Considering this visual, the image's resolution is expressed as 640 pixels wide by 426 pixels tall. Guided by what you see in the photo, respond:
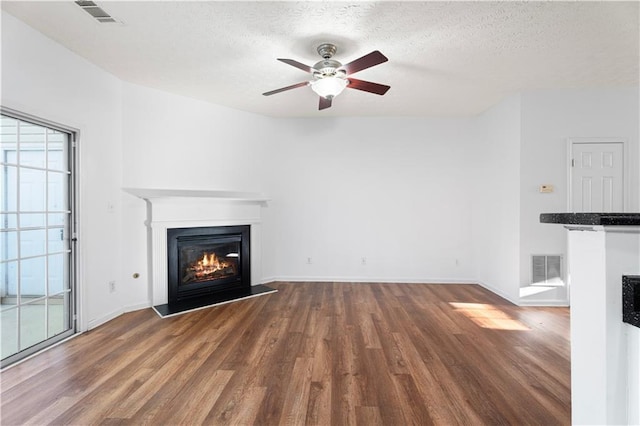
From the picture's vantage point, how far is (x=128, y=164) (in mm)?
3682

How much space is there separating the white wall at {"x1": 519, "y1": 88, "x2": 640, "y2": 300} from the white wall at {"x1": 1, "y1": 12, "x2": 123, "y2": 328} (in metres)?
5.01

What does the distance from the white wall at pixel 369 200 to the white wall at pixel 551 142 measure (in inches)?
45.7

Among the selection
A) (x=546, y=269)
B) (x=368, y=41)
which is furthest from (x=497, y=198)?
(x=368, y=41)

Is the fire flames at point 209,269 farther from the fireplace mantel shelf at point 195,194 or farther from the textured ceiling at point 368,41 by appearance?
the textured ceiling at point 368,41

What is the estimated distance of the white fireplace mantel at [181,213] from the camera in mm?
3770

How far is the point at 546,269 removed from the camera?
390cm

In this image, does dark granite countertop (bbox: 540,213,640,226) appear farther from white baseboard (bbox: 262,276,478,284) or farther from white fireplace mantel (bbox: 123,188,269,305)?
white baseboard (bbox: 262,276,478,284)

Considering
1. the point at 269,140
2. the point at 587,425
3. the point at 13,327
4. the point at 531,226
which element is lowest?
the point at 13,327

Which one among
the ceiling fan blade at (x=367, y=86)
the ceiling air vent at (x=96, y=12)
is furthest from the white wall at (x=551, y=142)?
the ceiling air vent at (x=96, y=12)

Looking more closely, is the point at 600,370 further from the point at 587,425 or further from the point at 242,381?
the point at 242,381

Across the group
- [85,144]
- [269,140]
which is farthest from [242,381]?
[269,140]

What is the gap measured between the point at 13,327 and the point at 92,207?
124cm

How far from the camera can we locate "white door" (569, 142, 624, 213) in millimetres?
3787

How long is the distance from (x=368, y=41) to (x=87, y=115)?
2955 millimetres
